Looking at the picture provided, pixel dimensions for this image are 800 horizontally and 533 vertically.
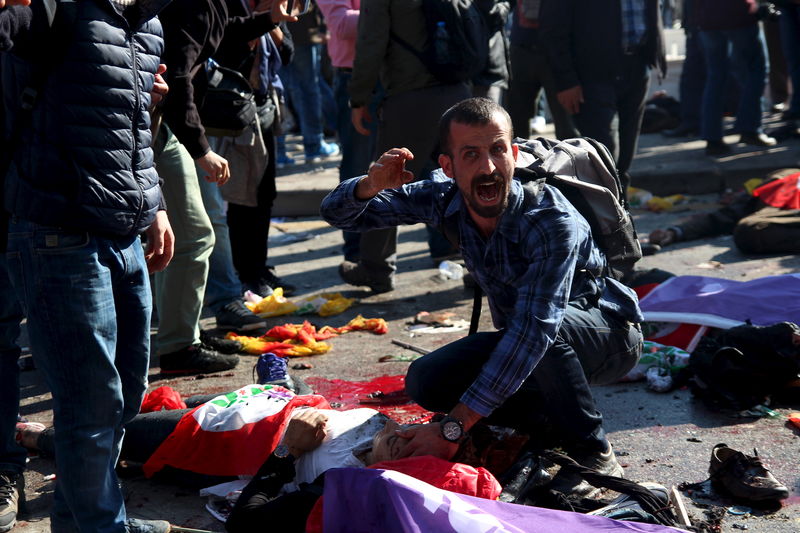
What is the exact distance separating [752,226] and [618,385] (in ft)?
8.18

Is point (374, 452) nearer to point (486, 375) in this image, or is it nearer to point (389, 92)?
point (486, 375)

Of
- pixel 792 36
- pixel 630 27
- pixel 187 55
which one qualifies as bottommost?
pixel 792 36

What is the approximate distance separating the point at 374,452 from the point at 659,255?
4.10 meters

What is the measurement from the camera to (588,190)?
3930mm

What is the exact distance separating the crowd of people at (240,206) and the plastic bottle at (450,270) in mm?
342

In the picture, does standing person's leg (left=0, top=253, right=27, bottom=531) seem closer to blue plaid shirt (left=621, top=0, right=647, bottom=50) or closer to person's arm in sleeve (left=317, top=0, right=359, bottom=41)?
person's arm in sleeve (left=317, top=0, right=359, bottom=41)

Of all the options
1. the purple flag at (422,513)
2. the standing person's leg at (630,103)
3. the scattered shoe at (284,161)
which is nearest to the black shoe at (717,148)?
the standing person's leg at (630,103)

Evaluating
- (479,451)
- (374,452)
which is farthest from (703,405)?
(374,452)

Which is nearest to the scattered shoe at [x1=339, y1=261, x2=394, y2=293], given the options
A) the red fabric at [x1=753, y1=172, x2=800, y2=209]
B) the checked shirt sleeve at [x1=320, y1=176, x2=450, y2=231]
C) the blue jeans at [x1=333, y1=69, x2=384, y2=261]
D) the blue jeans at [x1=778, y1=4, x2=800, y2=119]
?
the blue jeans at [x1=333, y1=69, x2=384, y2=261]

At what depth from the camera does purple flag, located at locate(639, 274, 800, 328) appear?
4930 mm

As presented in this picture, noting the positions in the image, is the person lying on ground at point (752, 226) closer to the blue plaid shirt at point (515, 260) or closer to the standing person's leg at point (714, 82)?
the standing person's leg at point (714, 82)

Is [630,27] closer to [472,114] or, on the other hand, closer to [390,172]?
[472,114]

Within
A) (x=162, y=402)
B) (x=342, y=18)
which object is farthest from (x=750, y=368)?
(x=342, y=18)

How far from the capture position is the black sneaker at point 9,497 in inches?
137
